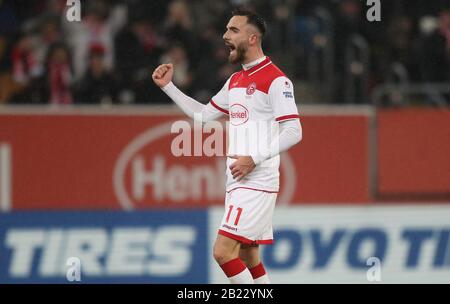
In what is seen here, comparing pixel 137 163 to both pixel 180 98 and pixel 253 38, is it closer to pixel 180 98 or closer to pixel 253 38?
pixel 180 98

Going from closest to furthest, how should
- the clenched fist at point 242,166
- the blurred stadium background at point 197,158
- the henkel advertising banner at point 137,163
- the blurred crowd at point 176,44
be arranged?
1. the clenched fist at point 242,166
2. the blurred stadium background at point 197,158
3. the henkel advertising banner at point 137,163
4. the blurred crowd at point 176,44

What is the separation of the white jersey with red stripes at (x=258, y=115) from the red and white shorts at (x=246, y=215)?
7cm

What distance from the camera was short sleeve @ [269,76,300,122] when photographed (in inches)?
299

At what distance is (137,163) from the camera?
12.6 metres

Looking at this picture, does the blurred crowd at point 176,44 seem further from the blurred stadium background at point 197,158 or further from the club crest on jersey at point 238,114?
the club crest on jersey at point 238,114

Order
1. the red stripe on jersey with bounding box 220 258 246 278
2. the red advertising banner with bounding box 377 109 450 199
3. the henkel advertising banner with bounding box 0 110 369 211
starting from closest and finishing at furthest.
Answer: the red stripe on jersey with bounding box 220 258 246 278 < the henkel advertising banner with bounding box 0 110 369 211 < the red advertising banner with bounding box 377 109 450 199

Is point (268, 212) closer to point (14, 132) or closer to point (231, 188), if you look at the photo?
point (231, 188)

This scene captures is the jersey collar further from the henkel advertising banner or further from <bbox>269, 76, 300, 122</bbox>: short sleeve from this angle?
the henkel advertising banner

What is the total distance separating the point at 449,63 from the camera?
14.5 metres

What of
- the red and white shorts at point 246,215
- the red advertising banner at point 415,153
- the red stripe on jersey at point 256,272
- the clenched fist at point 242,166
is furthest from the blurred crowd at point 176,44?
the clenched fist at point 242,166

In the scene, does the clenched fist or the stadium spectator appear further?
the stadium spectator

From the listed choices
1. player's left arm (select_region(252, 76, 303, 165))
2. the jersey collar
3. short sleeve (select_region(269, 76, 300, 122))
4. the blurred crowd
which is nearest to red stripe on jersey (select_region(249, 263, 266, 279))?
player's left arm (select_region(252, 76, 303, 165))

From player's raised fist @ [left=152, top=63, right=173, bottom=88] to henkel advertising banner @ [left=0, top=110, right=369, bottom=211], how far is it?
365 cm

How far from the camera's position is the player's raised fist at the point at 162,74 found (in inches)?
322
